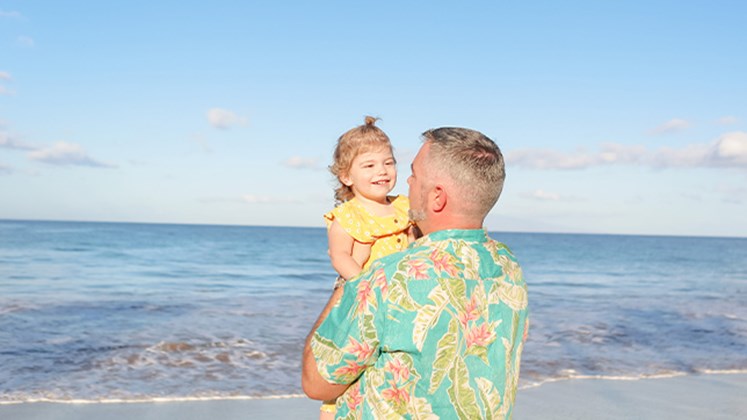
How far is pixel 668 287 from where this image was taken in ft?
69.5

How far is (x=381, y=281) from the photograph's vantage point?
74.9 inches

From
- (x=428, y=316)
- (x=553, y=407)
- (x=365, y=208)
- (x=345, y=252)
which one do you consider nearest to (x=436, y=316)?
(x=428, y=316)

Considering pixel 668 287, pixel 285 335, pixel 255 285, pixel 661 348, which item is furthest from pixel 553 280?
pixel 285 335

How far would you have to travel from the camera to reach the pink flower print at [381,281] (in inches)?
74.4

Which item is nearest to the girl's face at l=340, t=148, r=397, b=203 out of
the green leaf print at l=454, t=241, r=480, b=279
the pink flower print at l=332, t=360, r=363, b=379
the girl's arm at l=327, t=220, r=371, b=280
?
the girl's arm at l=327, t=220, r=371, b=280

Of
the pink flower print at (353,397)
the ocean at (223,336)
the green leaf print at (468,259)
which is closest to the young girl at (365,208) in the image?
the pink flower print at (353,397)

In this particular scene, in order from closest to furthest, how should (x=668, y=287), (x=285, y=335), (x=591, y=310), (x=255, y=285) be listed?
(x=285, y=335)
(x=591, y=310)
(x=255, y=285)
(x=668, y=287)

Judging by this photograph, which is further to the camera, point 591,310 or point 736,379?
point 591,310

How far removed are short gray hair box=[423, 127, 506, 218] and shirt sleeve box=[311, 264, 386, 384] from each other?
314 millimetres

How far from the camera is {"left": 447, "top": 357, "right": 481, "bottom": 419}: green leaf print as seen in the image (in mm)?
1957

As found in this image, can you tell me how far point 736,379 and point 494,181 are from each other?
6545 millimetres

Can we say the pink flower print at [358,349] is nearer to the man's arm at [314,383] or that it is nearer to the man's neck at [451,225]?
the man's arm at [314,383]

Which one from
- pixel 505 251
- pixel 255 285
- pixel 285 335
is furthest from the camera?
pixel 255 285

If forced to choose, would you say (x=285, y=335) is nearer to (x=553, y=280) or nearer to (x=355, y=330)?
(x=355, y=330)
